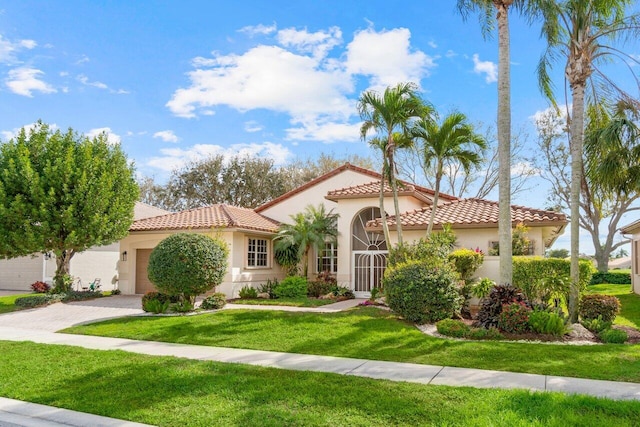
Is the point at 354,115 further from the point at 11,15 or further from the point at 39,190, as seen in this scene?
the point at 39,190

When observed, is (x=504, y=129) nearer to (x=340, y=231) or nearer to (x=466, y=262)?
(x=466, y=262)

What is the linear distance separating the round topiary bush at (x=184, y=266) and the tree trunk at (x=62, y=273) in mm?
7277

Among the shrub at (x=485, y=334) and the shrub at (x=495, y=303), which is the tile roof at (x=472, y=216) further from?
the shrub at (x=485, y=334)

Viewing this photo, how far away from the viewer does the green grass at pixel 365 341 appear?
825 centimetres

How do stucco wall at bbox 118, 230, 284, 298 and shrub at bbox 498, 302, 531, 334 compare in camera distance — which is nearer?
shrub at bbox 498, 302, 531, 334

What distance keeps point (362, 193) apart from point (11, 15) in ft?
46.0

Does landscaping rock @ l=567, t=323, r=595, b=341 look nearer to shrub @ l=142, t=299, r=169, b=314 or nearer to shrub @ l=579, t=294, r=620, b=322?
shrub @ l=579, t=294, r=620, b=322

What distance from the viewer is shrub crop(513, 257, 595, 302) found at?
13023mm

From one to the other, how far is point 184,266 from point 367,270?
9.14 meters

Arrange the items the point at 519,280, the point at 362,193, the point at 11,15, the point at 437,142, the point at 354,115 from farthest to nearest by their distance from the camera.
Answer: the point at 362,193
the point at 354,115
the point at 437,142
the point at 519,280
the point at 11,15

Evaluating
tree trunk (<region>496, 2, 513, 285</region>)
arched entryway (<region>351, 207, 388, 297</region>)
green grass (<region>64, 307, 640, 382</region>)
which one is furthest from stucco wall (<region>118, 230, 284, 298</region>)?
tree trunk (<region>496, 2, 513, 285</region>)

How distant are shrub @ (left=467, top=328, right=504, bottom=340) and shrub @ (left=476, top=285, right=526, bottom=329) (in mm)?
589

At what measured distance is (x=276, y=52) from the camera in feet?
55.3

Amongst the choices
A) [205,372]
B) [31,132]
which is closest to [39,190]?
[31,132]
